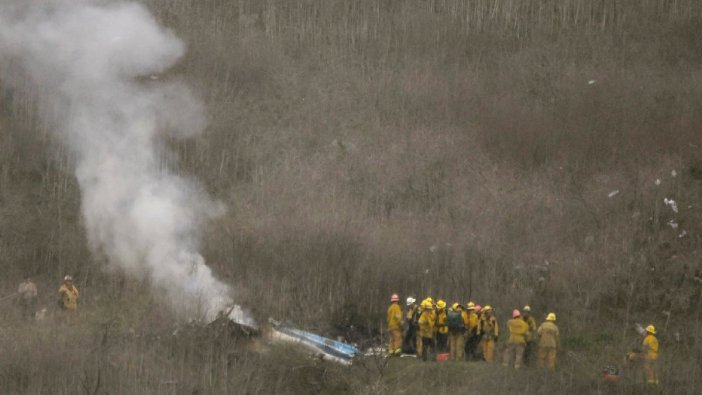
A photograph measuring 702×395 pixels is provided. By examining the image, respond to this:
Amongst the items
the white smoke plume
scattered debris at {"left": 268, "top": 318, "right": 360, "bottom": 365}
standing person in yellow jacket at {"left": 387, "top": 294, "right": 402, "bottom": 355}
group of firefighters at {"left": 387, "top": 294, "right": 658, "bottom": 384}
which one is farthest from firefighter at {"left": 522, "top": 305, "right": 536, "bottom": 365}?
the white smoke plume

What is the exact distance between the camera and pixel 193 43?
1410 inches

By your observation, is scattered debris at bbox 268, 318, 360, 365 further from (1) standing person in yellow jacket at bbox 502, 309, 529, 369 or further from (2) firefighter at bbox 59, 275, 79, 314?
(2) firefighter at bbox 59, 275, 79, 314

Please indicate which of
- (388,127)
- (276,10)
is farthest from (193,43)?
(388,127)

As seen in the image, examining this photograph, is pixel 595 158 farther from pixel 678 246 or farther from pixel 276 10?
pixel 276 10

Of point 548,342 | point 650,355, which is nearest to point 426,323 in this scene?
point 548,342

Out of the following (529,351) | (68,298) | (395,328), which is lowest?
(68,298)

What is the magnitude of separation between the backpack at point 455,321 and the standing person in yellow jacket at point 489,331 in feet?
1.21

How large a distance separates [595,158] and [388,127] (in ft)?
19.5

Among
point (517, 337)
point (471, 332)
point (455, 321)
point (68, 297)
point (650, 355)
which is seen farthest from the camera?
point (68, 297)

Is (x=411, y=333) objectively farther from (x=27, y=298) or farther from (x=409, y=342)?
(x=27, y=298)

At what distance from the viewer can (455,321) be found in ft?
68.6

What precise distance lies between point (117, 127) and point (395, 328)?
968 centimetres

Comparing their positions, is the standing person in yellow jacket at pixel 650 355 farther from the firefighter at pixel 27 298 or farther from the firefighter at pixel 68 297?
the firefighter at pixel 27 298

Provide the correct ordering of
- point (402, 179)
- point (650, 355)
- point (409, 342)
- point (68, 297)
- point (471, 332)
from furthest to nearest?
point (402, 179) < point (68, 297) < point (409, 342) < point (471, 332) < point (650, 355)
